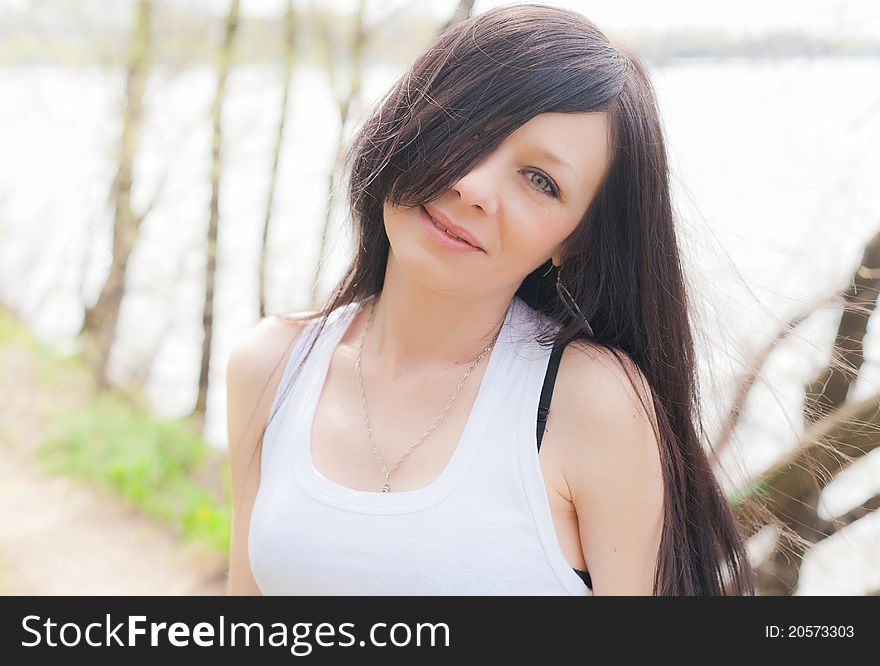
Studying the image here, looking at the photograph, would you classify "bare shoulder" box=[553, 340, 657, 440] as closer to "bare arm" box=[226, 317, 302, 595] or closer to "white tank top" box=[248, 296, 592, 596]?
"white tank top" box=[248, 296, 592, 596]

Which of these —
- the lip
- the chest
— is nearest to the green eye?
the lip

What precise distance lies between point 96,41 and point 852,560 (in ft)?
16.6

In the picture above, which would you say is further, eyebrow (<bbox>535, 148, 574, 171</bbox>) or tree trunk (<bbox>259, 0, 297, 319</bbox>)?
tree trunk (<bbox>259, 0, 297, 319</bbox>)

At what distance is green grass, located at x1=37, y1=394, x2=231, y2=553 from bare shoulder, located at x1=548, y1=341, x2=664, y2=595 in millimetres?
2680

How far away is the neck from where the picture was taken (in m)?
1.64

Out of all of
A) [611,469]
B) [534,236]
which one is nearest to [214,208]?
[534,236]

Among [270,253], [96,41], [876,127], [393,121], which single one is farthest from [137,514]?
[876,127]

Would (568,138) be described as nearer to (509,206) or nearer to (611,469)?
(509,206)

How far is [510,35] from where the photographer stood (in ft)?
4.69

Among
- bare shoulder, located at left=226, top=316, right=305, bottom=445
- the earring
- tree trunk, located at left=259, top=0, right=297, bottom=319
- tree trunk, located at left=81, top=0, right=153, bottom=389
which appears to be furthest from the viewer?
tree trunk, located at left=81, top=0, right=153, bottom=389

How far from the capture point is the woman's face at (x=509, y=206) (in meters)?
1.40

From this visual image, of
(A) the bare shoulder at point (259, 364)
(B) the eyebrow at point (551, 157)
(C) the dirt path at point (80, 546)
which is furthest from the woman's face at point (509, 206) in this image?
(C) the dirt path at point (80, 546)
